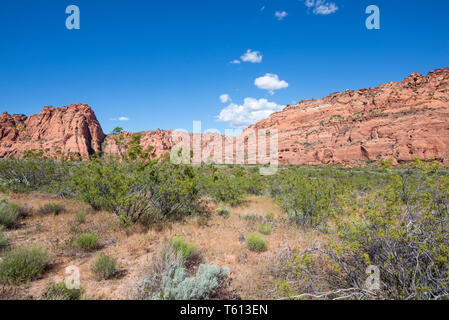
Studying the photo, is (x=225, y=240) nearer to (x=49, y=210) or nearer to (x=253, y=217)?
(x=253, y=217)

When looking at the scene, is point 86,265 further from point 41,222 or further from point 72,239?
point 41,222

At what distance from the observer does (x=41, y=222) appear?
19.7 ft

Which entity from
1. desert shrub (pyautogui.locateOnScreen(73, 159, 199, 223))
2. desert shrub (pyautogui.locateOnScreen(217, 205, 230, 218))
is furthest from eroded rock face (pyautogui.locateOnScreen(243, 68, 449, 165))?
desert shrub (pyautogui.locateOnScreen(73, 159, 199, 223))

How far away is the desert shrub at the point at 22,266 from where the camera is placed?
3.08 m

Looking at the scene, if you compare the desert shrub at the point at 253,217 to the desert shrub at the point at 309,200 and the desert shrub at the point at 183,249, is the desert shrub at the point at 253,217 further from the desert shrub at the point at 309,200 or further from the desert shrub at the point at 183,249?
the desert shrub at the point at 183,249

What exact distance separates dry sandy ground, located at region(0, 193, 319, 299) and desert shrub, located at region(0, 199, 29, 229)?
0.29m

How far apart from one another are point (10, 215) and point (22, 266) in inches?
139

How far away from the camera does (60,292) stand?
9.29ft

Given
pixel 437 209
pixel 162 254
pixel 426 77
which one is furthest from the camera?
pixel 426 77

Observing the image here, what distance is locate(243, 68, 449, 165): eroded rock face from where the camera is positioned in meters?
36.2

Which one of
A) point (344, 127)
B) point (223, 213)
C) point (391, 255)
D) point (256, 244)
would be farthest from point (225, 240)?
point (344, 127)

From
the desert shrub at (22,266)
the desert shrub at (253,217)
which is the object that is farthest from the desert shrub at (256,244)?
the desert shrub at (22,266)

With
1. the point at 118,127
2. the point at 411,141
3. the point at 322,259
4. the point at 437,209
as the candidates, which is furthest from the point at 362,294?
the point at 411,141

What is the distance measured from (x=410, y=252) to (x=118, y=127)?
298 inches
